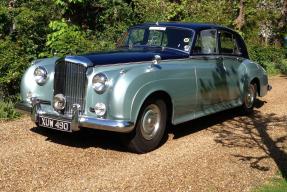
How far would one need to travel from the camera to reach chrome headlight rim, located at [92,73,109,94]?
5930mm

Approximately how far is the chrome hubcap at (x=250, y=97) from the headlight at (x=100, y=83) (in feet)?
13.9

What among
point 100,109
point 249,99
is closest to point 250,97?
point 249,99

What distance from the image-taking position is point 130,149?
6.41 m

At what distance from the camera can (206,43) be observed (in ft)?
26.0

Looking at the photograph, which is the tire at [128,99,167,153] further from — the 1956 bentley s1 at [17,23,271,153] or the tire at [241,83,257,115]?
the tire at [241,83,257,115]

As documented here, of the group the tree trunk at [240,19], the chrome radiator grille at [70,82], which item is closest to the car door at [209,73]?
the chrome radiator grille at [70,82]

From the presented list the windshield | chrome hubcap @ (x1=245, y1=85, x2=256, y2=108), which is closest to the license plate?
the windshield

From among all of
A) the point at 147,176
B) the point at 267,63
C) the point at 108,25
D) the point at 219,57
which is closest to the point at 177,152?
the point at 147,176

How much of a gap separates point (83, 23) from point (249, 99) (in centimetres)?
564

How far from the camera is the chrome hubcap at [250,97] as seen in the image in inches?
370

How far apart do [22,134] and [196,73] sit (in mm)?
2890

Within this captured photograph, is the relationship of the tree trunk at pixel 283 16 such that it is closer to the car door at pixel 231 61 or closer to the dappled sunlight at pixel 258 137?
the dappled sunlight at pixel 258 137

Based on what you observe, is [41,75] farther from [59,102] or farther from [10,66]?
[10,66]

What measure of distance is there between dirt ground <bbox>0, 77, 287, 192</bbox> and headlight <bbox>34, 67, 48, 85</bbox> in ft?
3.00
